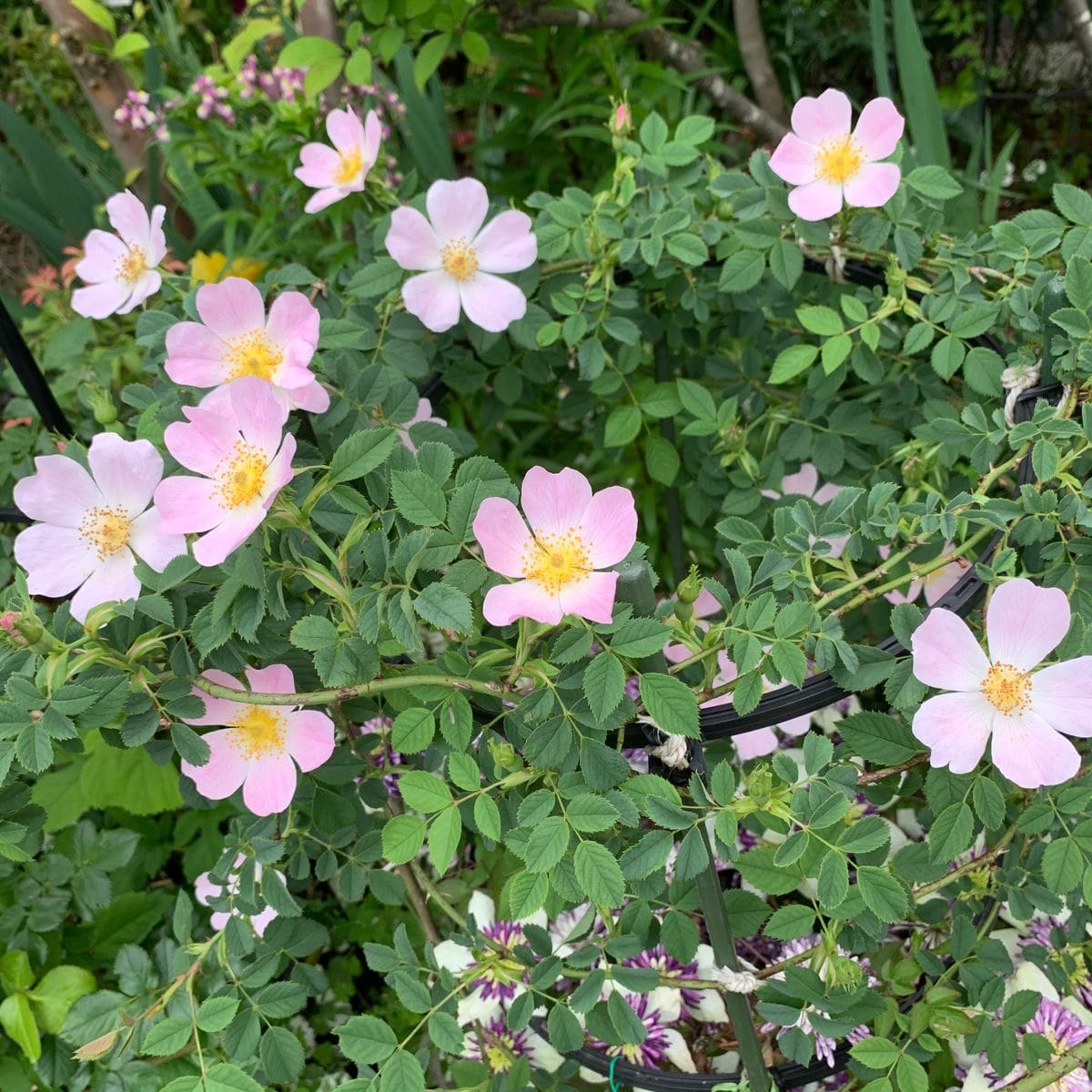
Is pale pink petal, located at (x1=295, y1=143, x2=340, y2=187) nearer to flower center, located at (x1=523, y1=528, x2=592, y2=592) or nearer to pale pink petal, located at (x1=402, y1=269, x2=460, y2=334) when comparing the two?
pale pink petal, located at (x1=402, y1=269, x2=460, y2=334)

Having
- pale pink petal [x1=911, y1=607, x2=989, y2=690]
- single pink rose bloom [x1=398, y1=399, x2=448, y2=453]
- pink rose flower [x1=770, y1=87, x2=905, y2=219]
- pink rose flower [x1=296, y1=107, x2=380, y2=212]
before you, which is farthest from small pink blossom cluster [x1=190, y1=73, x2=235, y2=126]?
pale pink petal [x1=911, y1=607, x2=989, y2=690]

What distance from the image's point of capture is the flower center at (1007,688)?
0.53 m

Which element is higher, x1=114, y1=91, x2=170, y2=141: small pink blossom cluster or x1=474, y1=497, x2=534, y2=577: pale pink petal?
x1=114, y1=91, x2=170, y2=141: small pink blossom cluster

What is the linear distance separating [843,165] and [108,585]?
616 mm

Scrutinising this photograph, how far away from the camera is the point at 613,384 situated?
2.93ft

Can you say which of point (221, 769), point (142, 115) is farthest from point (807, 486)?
point (142, 115)

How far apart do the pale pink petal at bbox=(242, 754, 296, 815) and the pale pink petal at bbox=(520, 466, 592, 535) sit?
245 mm

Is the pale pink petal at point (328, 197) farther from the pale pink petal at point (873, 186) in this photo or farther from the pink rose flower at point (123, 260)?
the pale pink petal at point (873, 186)

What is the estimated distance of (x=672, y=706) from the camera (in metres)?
0.50

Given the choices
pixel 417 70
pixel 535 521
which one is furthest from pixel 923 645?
pixel 417 70

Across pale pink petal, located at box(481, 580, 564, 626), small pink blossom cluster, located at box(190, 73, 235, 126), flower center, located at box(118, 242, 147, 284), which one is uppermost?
flower center, located at box(118, 242, 147, 284)

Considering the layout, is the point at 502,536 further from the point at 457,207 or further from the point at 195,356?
the point at 457,207

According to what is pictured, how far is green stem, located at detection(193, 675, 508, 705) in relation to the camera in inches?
21.3

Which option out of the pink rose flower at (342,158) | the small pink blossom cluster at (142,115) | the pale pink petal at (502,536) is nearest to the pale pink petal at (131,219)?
the pink rose flower at (342,158)
